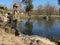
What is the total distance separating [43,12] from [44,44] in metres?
64.9

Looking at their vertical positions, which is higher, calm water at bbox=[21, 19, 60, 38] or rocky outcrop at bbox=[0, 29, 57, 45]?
rocky outcrop at bbox=[0, 29, 57, 45]

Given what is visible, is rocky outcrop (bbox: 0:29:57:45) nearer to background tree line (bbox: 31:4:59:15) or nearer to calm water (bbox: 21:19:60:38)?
calm water (bbox: 21:19:60:38)

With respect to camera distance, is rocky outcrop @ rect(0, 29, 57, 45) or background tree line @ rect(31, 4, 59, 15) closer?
rocky outcrop @ rect(0, 29, 57, 45)

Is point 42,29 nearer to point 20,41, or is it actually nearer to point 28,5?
point 20,41

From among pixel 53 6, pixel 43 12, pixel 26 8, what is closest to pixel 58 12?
pixel 53 6

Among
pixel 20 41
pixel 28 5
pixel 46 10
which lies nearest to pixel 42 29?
pixel 20 41

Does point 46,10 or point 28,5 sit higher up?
point 28,5

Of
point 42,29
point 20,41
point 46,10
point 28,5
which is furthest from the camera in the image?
point 46,10

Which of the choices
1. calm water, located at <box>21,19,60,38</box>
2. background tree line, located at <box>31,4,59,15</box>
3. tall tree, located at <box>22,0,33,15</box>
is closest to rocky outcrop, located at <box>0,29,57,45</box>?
calm water, located at <box>21,19,60,38</box>

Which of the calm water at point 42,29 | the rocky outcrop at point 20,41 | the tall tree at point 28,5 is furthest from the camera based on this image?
the tall tree at point 28,5

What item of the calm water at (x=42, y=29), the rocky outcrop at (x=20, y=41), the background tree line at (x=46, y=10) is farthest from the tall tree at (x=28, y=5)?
the rocky outcrop at (x=20, y=41)

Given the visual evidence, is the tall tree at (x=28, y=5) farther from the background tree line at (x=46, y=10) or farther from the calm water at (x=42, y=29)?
the calm water at (x=42, y=29)

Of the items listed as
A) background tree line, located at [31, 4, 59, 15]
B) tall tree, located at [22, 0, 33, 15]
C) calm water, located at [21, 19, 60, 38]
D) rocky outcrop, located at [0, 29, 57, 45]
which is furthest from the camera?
background tree line, located at [31, 4, 59, 15]

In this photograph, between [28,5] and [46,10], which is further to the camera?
[46,10]
